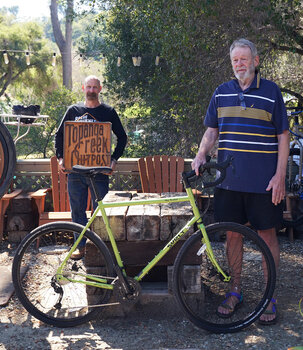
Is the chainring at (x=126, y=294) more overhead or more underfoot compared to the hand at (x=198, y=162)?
more underfoot

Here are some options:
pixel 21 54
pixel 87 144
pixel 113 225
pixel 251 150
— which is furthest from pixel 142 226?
pixel 21 54

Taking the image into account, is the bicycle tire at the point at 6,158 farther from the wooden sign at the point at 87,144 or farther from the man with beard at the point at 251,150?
the man with beard at the point at 251,150

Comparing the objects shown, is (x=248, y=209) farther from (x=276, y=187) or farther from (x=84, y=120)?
(x=84, y=120)

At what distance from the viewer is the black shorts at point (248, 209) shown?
3678mm

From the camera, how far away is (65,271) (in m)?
3.71

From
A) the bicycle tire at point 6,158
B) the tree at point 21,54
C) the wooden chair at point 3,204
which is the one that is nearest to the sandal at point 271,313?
the bicycle tire at point 6,158

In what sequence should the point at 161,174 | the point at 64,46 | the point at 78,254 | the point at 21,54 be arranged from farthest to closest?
the point at 64,46 → the point at 21,54 → the point at 161,174 → the point at 78,254

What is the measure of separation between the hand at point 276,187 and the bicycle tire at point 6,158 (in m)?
2.52

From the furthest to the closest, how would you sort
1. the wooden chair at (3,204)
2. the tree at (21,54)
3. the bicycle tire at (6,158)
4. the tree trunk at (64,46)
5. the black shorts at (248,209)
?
1. the tree trunk at (64,46)
2. the tree at (21,54)
3. the wooden chair at (3,204)
4. the bicycle tire at (6,158)
5. the black shorts at (248,209)

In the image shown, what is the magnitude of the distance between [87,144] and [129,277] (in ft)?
6.23

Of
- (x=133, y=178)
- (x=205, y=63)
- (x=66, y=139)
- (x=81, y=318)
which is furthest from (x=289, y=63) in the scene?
(x=81, y=318)

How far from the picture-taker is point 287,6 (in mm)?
6082

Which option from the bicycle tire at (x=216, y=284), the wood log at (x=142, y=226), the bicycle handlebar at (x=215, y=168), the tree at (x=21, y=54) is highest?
the tree at (x=21, y=54)

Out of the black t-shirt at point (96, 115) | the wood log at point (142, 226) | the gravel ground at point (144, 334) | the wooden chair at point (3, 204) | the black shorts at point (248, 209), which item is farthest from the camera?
Answer: the wooden chair at point (3, 204)
